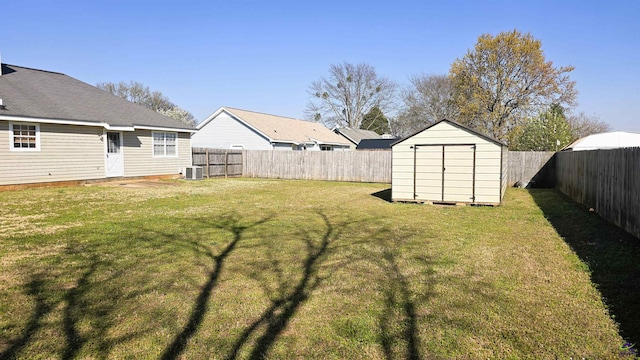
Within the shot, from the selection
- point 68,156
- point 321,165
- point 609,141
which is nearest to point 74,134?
point 68,156

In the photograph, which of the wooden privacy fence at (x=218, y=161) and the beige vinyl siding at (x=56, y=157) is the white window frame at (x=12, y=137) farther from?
the wooden privacy fence at (x=218, y=161)

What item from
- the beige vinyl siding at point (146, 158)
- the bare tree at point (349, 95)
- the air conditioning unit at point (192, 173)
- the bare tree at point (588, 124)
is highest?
the bare tree at point (349, 95)

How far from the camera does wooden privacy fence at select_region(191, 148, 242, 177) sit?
21.2m

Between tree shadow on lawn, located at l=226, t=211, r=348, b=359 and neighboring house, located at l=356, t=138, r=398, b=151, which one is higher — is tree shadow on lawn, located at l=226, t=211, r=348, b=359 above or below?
below

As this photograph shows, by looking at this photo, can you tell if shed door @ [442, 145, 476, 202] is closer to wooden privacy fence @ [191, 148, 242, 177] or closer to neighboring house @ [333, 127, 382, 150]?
wooden privacy fence @ [191, 148, 242, 177]

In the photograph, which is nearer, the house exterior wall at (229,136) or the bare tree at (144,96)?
the house exterior wall at (229,136)

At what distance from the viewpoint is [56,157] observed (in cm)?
1502

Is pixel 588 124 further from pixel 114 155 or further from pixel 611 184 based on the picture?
pixel 114 155

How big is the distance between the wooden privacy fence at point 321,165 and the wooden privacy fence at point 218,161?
2.07ft

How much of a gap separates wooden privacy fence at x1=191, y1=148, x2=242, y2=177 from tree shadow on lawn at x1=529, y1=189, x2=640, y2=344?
16.7 metres

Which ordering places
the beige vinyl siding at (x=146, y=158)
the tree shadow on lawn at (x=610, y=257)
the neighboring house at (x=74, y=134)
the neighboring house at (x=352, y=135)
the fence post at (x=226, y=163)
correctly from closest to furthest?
the tree shadow on lawn at (x=610, y=257), the neighboring house at (x=74, y=134), the beige vinyl siding at (x=146, y=158), the fence post at (x=226, y=163), the neighboring house at (x=352, y=135)

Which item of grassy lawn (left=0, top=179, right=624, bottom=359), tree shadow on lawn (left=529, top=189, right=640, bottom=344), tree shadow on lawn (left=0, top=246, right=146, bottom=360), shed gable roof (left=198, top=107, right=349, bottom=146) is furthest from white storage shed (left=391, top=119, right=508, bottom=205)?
shed gable roof (left=198, top=107, right=349, bottom=146)

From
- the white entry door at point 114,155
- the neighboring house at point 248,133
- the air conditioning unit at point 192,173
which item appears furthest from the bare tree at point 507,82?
the white entry door at point 114,155

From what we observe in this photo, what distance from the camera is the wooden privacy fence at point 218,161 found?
21172mm
